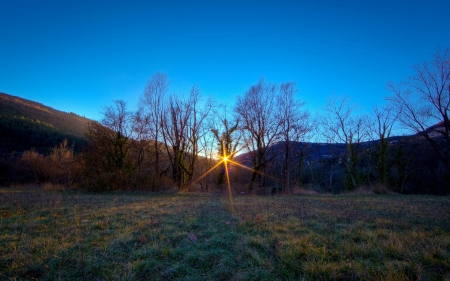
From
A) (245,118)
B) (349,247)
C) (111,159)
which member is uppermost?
(245,118)

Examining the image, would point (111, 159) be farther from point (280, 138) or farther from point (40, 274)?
point (40, 274)

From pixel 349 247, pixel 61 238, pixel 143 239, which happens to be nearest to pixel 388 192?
pixel 349 247

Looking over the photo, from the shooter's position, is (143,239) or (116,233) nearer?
(143,239)

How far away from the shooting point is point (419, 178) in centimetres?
2373

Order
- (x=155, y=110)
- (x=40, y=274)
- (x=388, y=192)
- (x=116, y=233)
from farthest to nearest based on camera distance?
(x=155, y=110) < (x=388, y=192) < (x=116, y=233) < (x=40, y=274)

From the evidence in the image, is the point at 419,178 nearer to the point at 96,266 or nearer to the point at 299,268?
the point at 299,268

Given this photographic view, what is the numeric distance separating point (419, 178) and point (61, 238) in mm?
32823

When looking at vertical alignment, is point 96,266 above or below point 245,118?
below

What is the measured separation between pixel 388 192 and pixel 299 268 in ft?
58.7

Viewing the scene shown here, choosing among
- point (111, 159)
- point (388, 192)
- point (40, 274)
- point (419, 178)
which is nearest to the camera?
point (40, 274)

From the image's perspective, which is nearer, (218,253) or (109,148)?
(218,253)

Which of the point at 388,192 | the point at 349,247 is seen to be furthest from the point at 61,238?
the point at 388,192

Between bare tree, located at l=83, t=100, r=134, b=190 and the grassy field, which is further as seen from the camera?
bare tree, located at l=83, t=100, r=134, b=190

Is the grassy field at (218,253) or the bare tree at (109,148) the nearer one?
the grassy field at (218,253)
